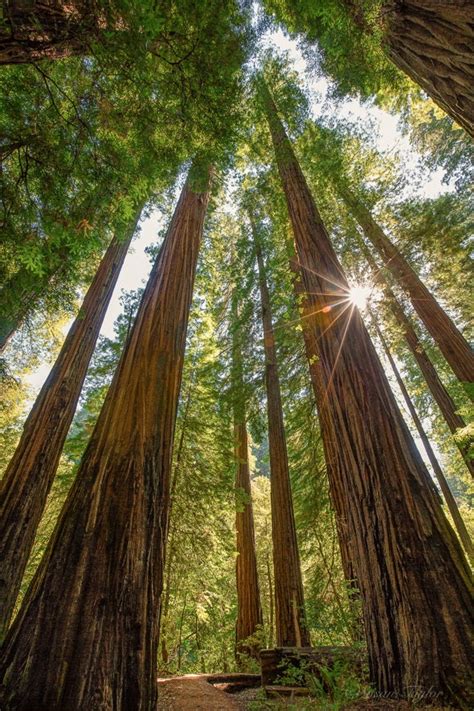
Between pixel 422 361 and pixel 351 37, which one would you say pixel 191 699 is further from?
pixel 422 361

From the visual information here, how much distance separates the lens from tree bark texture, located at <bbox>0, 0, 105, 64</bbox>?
8.39 feet

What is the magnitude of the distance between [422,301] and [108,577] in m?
8.10

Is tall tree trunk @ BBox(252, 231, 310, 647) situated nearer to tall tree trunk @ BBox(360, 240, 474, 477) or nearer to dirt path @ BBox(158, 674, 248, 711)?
dirt path @ BBox(158, 674, 248, 711)

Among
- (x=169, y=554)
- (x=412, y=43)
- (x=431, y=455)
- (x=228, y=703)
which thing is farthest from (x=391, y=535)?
(x=431, y=455)

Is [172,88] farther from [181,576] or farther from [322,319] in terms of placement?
[181,576]

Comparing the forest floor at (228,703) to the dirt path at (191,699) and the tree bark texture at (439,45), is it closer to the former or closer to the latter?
the dirt path at (191,699)

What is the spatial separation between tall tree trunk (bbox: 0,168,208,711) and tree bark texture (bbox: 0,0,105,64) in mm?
2654

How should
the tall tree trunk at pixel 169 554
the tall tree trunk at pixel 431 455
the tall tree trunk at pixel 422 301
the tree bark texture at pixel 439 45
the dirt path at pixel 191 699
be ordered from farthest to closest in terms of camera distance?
the tall tree trunk at pixel 431 455 < the tall tree trunk at pixel 422 301 < the tall tree trunk at pixel 169 554 < the dirt path at pixel 191 699 < the tree bark texture at pixel 439 45

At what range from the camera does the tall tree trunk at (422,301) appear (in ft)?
22.5

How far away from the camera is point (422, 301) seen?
7703mm

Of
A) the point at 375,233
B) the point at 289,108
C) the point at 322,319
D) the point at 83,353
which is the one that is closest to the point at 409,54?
the point at 322,319

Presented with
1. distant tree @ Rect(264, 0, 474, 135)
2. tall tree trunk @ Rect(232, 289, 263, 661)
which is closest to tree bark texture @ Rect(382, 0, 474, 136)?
distant tree @ Rect(264, 0, 474, 135)

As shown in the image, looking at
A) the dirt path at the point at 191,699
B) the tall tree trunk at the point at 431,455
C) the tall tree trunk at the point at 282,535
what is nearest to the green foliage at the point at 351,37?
the tall tree trunk at the point at 282,535

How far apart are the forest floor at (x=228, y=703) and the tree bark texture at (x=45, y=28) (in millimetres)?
4627
